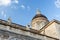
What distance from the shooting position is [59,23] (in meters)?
25.7

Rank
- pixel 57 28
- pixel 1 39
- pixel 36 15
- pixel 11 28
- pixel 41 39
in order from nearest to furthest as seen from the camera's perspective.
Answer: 1. pixel 1 39
2. pixel 11 28
3. pixel 41 39
4. pixel 57 28
5. pixel 36 15

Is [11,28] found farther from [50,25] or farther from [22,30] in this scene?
[50,25]

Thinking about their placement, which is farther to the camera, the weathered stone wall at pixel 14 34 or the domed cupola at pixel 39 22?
the domed cupola at pixel 39 22

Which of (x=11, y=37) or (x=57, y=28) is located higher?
(x=57, y=28)

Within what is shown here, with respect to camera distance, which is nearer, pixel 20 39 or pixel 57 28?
pixel 20 39

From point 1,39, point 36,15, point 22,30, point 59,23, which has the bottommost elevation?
point 1,39

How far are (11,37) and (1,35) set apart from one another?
127 cm

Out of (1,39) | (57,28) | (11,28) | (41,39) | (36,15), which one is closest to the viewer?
(1,39)

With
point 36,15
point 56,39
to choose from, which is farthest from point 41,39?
point 36,15

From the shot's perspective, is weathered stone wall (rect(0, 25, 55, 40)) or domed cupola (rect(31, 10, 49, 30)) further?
domed cupola (rect(31, 10, 49, 30))

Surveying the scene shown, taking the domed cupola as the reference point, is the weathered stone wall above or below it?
below

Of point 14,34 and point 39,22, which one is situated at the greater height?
point 39,22

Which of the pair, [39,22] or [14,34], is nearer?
[14,34]

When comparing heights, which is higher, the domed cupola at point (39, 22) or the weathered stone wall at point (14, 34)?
the domed cupola at point (39, 22)
